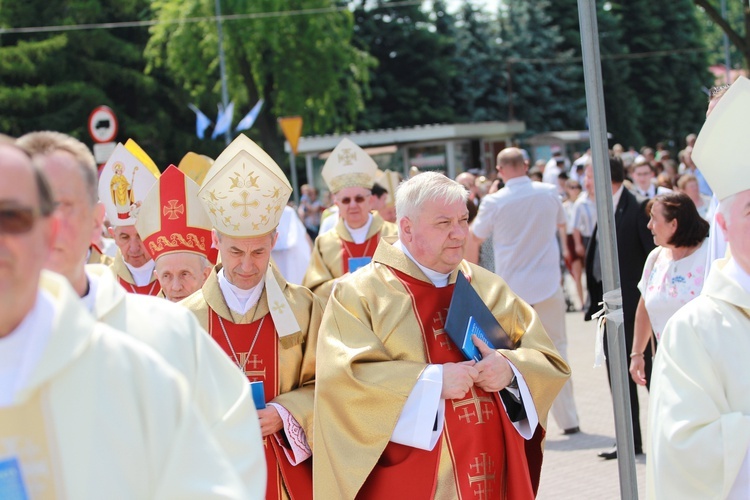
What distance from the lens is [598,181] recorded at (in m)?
4.44

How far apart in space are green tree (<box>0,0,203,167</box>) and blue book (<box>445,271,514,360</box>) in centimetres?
3541

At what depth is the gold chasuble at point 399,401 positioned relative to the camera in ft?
14.1

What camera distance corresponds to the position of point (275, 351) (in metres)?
4.62

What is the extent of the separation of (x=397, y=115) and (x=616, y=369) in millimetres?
44942

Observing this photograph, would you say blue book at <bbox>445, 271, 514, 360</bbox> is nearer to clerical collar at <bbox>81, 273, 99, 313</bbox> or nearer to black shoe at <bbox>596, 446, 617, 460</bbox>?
clerical collar at <bbox>81, 273, 99, 313</bbox>

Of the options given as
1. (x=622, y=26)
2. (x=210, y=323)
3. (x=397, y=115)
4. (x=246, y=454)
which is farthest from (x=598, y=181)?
(x=622, y=26)

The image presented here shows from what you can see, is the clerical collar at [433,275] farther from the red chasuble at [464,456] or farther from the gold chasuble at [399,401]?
the red chasuble at [464,456]

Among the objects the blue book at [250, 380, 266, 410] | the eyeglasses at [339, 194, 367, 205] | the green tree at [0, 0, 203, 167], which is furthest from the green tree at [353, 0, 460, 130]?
the blue book at [250, 380, 266, 410]

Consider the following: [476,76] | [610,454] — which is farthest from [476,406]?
[476,76]

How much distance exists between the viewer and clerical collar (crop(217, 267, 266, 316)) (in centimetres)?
468

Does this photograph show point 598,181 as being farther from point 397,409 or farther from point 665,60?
point 665,60

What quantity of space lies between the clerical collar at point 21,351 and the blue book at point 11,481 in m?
0.14

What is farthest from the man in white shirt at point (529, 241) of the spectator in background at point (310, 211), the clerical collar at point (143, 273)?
the spectator in background at point (310, 211)

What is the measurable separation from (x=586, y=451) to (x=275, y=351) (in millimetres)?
3952
